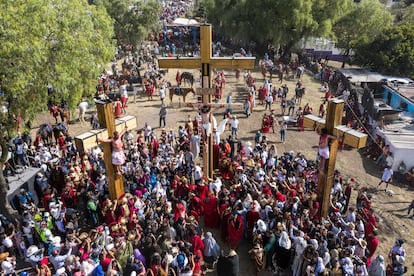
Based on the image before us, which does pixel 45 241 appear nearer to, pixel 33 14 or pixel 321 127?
pixel 33 14

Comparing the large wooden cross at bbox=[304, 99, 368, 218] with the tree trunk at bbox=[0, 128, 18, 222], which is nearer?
the large wooden cross at bbox=[304, 99, 368, 218]

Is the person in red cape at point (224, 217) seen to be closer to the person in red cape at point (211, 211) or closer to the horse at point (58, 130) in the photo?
the person in red cape at point (211, 211)

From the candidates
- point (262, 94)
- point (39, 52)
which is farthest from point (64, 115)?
point (262, 94)

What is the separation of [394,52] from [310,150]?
14.1m

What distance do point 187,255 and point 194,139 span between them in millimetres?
5810

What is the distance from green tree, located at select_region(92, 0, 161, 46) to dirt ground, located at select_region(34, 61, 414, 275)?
17.6 ft

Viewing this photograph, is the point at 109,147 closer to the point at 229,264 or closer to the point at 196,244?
the point at 196,244

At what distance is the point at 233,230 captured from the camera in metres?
8.92

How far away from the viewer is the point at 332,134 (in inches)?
348

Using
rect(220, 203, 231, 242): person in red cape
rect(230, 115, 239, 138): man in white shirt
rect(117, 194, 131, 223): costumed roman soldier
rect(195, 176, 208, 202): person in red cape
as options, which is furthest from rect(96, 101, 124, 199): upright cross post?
rect(230, 115, 239, 138): man in white shirt

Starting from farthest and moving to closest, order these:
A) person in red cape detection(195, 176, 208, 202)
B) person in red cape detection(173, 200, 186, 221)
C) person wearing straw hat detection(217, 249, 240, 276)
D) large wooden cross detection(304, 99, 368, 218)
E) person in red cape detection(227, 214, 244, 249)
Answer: person in red cape detection(195, 176, 208, 202)
person in red cape detection(173, 200, 186, 221)
person in red cape detection(227, 214, 244, 249)
large wooden cross detection(304, 99, 368, 218)
person wearing straw hat detection(217, 249, 240, 276)

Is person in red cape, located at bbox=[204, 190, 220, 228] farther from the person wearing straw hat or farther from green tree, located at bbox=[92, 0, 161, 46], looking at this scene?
green tree, located at bbox=[92, 0, 161, 46]

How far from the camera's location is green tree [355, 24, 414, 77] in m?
25.4

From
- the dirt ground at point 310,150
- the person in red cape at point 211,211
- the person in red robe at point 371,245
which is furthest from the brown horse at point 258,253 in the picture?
the person in red robe at point 371,245
